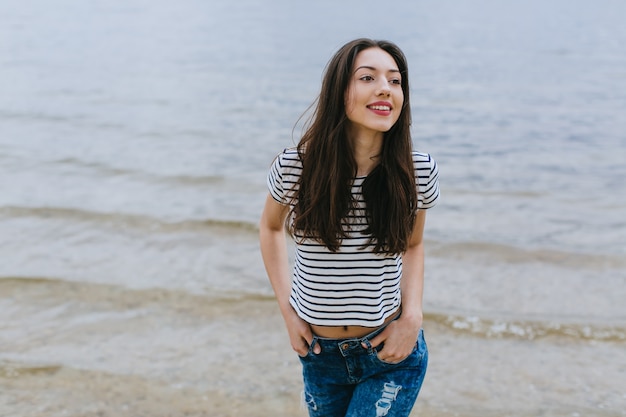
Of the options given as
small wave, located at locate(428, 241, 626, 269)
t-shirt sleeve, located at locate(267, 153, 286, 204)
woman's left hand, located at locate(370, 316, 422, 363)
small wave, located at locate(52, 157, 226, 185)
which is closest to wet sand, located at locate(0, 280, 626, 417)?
small wave, located at locate(428, 241, 626, 269)

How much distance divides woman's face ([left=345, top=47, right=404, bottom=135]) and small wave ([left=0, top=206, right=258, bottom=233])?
556cm

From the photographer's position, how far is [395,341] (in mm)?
2592

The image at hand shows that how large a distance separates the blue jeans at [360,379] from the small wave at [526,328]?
9.95 ft

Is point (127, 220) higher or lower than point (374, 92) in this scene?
lower

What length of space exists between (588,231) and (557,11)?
38.4 metres

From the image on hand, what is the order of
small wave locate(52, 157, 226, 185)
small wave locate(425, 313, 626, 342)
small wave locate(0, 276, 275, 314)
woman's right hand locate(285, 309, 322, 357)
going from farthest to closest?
small wave locate(52, 157, 226, 185) → small wave locate(0, 276, 275, 314) → small wave locate(425, 313, 626, 342) → woman's right hand locate(285, 309, 322, 357)

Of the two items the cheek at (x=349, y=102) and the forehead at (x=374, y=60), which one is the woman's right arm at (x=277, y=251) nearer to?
the cheek at (x=349, y=102)

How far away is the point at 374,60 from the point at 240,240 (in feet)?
17.4

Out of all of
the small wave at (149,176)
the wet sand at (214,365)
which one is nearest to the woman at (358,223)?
the wet sand at (214,365)

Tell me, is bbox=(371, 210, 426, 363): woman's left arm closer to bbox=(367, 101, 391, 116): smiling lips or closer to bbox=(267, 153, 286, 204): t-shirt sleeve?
bbox=(367, 101, 391, 116): smiling lips

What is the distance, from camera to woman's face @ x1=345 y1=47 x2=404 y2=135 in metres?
2.54

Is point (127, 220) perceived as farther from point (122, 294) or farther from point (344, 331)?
point (344, 331)

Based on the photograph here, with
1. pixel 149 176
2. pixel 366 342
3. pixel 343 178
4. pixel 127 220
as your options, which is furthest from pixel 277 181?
pixel 149 176

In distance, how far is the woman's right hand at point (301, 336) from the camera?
2645 millimetres
